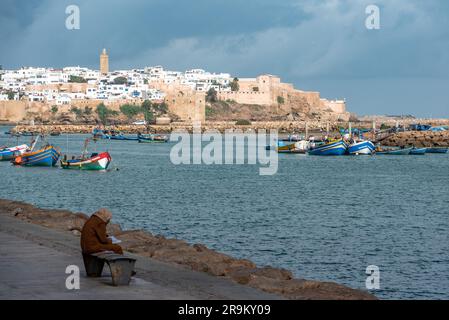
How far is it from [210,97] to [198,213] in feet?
429

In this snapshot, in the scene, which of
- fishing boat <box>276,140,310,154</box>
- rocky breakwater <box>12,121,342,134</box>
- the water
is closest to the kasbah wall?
rocky breakwater <box>12,121,342,134</box>

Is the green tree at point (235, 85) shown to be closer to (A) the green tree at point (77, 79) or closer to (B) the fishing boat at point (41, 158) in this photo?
(A) the green tree at point (77, 79)

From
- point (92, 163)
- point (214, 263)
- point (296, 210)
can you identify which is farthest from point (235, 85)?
point (214, 263)

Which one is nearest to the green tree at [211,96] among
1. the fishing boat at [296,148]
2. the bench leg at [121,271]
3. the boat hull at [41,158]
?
the fishing boat at [296,148]

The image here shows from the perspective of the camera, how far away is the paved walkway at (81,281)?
30.2 feet

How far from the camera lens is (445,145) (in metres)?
75.8

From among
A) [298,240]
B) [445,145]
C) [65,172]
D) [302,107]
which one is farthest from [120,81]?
[298,240]

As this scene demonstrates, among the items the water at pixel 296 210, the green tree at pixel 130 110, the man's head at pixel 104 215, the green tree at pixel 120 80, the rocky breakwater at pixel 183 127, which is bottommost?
the water at pixel 296 210

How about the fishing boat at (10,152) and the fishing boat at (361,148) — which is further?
the fishing boat at (361,148)

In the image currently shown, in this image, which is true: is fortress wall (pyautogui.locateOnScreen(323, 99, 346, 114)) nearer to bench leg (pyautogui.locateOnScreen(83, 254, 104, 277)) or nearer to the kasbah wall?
the kasbah wall

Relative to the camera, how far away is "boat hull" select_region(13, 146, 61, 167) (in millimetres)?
46625

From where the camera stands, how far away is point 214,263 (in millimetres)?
12000

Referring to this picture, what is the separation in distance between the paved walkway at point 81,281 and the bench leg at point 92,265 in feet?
0.33
